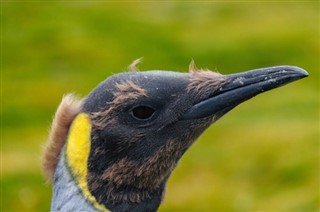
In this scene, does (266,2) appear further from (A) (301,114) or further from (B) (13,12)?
(A) (301,114)

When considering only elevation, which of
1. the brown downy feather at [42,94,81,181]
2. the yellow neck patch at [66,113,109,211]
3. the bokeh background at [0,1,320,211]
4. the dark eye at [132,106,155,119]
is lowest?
the yellow neck patch at [66,113,109,211]

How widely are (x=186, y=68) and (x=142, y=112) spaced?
15200 mm

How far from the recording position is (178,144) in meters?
4.68

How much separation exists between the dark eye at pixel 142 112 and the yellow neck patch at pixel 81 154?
0.19m

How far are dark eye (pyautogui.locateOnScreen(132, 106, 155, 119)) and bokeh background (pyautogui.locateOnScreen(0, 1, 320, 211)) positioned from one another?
774 centimetres

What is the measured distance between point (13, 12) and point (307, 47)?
22.2 ft

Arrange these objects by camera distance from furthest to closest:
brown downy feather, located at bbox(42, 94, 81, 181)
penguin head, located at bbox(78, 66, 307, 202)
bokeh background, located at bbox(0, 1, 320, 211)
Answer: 1. bokeh background, located at bbox(0, 1, 320, 211)
2. brown downy feather, located at bbox(42, 94, 81, 181)
3. penguin head, located at bbox(78, 66, 307, 202)

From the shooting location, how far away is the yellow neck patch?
182 inches

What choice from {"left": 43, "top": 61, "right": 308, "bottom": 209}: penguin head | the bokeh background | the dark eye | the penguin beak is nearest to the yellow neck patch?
{"left": 43, "top": 61, "right": 308, "bottom": 209}: penguin head

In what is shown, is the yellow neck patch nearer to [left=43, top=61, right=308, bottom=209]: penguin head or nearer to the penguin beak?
[left=43, top=61, right=308, bottom=209]: penguin head

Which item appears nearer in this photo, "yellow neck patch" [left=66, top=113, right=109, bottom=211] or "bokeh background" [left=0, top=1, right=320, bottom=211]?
"yellow neck patch" [left=66, top=113, right=109, bottom=211]

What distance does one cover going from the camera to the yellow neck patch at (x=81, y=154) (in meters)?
4.62

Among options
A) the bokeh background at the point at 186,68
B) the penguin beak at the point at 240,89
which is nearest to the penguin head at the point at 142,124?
the penguin beak at the point at 240,89

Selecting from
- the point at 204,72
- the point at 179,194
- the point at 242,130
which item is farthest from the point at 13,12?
the point at 204,72
